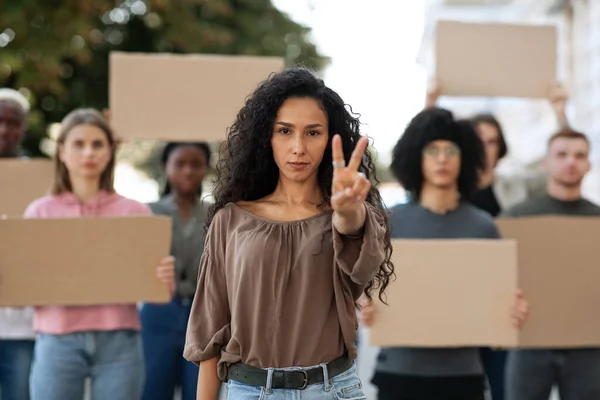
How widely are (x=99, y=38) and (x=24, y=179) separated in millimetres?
7566

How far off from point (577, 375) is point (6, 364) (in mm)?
2630

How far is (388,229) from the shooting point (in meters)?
3.13

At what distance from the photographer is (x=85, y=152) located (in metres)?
4.64

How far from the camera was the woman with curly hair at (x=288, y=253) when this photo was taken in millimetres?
2896

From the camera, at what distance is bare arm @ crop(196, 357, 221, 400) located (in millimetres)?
3084

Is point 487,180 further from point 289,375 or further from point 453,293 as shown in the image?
point 289,375

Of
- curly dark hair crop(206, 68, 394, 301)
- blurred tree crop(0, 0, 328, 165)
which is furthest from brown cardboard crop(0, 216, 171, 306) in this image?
blurred tree crop(0, 0, 328, 165)

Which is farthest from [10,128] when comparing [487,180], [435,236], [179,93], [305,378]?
[305,378]

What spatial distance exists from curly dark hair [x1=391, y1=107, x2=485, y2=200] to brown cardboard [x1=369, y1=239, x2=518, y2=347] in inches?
17.5

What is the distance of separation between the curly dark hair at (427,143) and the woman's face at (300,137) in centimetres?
172

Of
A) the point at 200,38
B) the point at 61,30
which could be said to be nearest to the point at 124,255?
the point at 61,30

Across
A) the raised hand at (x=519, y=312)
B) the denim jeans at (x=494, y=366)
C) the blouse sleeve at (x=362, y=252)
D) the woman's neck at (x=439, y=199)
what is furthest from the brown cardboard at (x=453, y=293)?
the blouse sleeve at (x=362, y=252)

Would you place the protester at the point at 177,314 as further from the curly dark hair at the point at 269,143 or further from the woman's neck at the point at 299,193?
the woman's neck at the point at 299,193

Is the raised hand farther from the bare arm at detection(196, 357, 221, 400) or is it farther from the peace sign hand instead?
the peace sign hand
